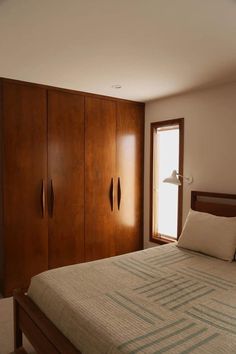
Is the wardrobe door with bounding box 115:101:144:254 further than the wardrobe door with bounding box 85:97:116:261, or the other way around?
the wardrobe door with bounding box 115:101:144:254

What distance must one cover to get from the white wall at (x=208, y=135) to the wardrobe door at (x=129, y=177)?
1.53 ft

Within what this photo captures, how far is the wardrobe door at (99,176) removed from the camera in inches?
137

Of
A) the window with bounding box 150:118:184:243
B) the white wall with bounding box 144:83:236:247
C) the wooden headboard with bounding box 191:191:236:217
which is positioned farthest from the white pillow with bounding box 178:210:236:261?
the window with bounding box 150:118:184:243

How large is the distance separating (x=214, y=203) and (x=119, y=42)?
190 cm

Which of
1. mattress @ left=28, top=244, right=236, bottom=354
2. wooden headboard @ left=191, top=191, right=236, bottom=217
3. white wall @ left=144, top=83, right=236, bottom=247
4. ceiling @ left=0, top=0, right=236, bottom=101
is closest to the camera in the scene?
mattress @ left=28, top=244, right=236, bottom=354

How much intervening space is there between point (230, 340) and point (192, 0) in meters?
1.70

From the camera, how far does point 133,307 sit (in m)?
1.59

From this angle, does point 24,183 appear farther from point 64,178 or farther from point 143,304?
point 143,304

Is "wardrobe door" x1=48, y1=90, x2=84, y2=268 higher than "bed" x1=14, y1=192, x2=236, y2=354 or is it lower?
higher

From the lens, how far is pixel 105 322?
144 cm

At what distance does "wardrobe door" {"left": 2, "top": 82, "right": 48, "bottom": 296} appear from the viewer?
2896mm

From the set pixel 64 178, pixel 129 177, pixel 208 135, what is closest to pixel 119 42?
pixel 208 135

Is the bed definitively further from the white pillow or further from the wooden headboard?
the wooden headboard

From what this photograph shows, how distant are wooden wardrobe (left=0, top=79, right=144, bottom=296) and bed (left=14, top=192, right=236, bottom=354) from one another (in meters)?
1.06
